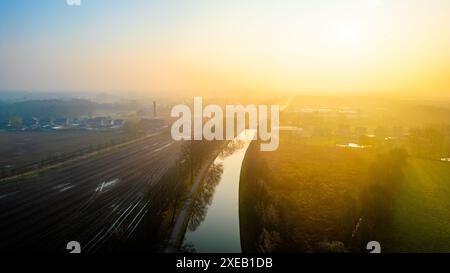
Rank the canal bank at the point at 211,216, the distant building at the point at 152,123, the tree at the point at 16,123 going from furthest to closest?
the distant building at the point at 152,123 < the tree at the point at 16,123 < the canal bank at the point at 211,216

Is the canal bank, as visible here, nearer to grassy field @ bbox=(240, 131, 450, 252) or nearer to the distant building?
grassy field @ bbox=(240, 131, 450, 252)

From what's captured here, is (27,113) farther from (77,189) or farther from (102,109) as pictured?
(77,189)

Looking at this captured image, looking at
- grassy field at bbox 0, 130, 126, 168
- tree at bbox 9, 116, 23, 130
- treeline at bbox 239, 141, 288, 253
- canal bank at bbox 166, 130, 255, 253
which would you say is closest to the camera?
treeline at bbox 239, 141, 288, 253

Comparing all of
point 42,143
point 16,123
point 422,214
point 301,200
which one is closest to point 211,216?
point 301,200

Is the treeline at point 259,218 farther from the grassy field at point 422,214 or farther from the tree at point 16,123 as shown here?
the tree at point 16,123

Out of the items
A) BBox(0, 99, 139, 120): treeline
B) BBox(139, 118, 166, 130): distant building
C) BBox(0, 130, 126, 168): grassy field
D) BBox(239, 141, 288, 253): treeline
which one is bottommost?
BBox(239, 141, 288, 253): treeline

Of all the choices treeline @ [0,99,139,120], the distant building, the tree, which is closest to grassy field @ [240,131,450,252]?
the distant building

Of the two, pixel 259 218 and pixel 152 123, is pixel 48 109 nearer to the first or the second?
pixel 152 123

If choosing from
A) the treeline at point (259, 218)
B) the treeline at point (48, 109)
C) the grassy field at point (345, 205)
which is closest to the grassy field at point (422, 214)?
the grassy field at point (345, 205)
